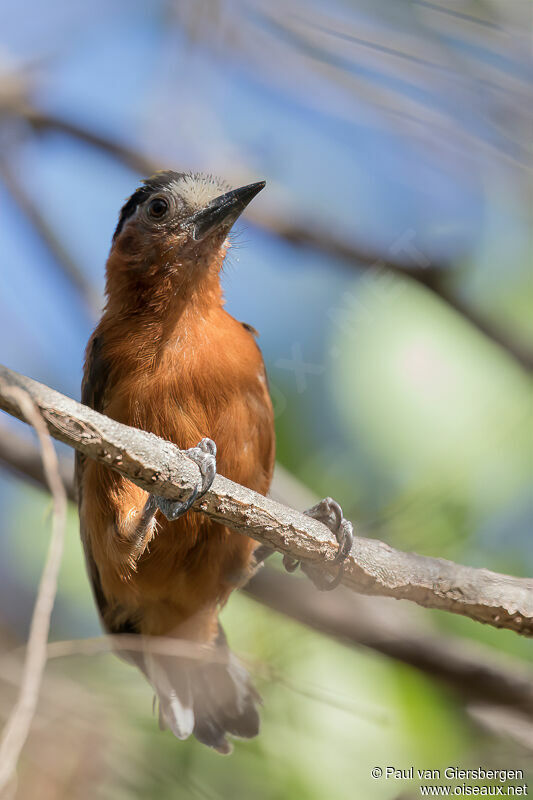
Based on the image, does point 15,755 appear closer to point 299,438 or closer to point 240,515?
point 240,515

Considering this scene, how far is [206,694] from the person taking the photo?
430 centimetres

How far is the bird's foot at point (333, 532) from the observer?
9.27 feet

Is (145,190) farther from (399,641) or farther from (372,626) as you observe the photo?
(399,641)

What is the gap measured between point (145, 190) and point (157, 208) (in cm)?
24

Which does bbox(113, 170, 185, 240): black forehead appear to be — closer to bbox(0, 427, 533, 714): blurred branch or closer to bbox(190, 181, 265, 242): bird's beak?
bbox(190, 181, 265, 242): bird's beak

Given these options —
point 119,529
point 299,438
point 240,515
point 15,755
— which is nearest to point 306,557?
point 240,515

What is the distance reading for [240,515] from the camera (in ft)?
8.29

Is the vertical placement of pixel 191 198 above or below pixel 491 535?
above

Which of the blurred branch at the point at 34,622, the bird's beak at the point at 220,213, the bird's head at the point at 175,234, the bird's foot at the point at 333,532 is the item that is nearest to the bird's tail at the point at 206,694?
the bird's foot at the point at 333,532

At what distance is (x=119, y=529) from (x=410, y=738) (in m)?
1.95

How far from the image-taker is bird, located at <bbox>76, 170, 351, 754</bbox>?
3.43 metres

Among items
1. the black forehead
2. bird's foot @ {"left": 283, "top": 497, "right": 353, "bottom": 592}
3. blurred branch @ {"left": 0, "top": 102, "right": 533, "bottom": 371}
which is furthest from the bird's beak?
bird's foot @ {"left": 283, "top": 497, "right": 353, "bottom": 592}

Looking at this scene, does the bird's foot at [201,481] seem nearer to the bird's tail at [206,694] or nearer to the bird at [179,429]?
the bird at [179,429]

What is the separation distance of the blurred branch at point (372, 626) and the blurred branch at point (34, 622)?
2.35m
